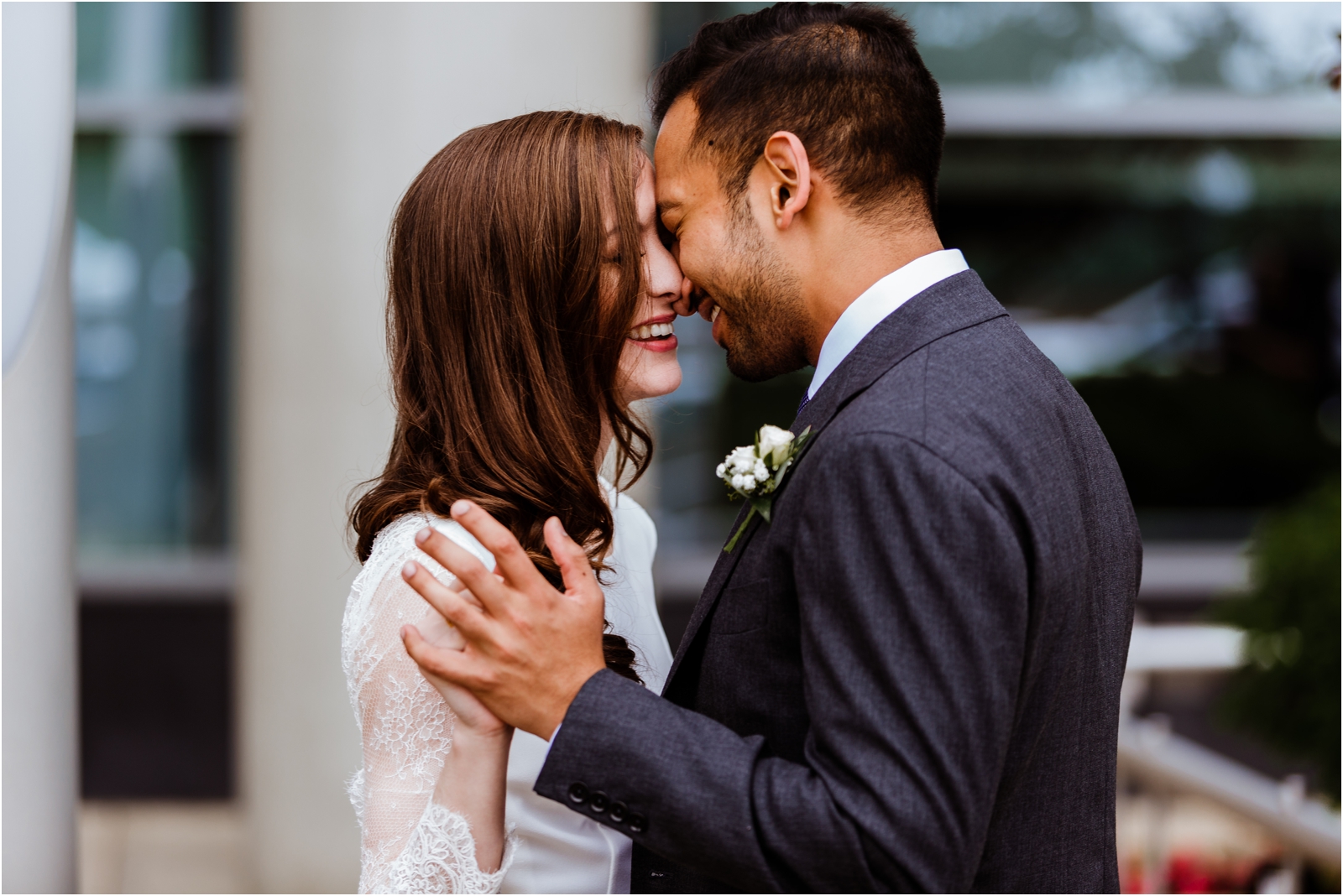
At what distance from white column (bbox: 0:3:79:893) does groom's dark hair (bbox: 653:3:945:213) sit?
3.62 ft

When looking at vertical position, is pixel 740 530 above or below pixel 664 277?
below

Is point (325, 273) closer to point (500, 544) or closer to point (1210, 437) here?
point (500, 544)

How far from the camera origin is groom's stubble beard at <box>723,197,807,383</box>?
180 cm

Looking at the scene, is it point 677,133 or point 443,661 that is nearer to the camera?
point 443,661

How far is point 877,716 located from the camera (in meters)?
1.32

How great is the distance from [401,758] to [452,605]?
379mm

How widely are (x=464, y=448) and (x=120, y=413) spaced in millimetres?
4944

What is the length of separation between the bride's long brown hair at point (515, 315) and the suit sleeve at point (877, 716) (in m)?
0.55

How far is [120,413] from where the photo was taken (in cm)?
617

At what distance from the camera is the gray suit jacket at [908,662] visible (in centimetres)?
132

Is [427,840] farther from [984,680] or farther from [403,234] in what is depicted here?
[403,234]

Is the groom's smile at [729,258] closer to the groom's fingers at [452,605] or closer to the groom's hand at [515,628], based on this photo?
the groom's hand at [515,628]

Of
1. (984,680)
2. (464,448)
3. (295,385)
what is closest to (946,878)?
(984,680)

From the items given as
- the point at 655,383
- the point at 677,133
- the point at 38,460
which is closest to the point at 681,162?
the point at 677,133
